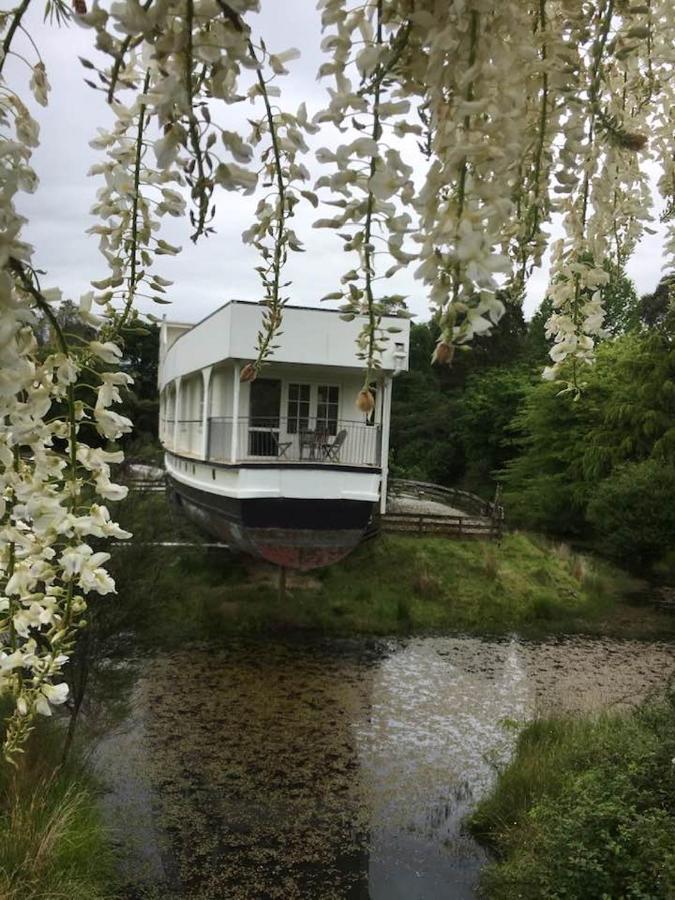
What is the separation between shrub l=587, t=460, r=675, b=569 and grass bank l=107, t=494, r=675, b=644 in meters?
1.55

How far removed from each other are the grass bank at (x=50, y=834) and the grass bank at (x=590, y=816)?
2.73 m

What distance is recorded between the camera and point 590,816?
4812 millimetres

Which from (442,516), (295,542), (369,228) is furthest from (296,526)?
(369,228)

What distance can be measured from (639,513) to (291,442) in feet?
30.6

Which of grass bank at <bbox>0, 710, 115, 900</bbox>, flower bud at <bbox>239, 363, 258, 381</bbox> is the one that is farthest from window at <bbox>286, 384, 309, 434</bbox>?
flower bud at <bbox>239, 363, 258, 381</bbox>

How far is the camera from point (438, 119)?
805 mm

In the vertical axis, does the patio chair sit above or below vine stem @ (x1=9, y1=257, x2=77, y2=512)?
below

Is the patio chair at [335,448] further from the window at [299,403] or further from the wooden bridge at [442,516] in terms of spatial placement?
the wooden bridge at [442,516]

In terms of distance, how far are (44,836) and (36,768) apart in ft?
2.88

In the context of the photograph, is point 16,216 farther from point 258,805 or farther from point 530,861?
point 258,805

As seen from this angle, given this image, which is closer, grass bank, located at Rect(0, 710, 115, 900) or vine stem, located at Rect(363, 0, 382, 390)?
vine stem, located at Rect(363, 0, 382, 390)

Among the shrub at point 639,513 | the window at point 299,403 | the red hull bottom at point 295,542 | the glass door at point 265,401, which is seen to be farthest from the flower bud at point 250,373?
the shrub at point 639,513

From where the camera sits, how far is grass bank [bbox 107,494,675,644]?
1277 cm

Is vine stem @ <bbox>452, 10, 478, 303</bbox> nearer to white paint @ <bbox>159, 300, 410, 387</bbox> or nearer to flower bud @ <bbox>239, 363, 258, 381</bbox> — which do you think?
flower bud @ <bbox>239, 363, 258, 381</bbox>
